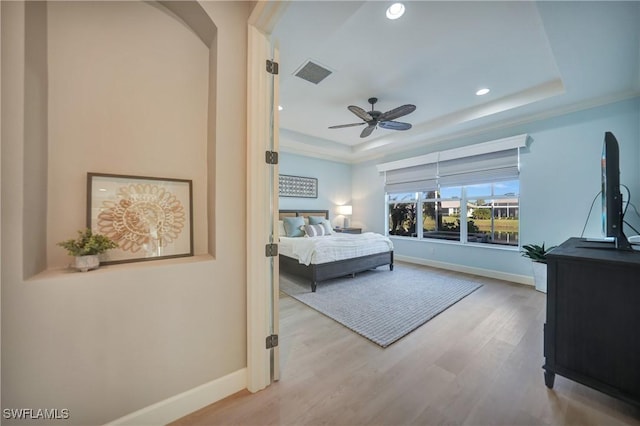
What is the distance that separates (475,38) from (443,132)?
2369mm

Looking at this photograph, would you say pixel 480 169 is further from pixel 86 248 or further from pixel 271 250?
pixel 86 248

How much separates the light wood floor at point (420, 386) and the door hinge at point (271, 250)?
2.92ft

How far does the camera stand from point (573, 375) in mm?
1525

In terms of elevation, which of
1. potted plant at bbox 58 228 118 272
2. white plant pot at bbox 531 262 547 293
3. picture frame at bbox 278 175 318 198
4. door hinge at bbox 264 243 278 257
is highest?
picture frame at bbox 278 175 318 198

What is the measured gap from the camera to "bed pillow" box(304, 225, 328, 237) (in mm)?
4871

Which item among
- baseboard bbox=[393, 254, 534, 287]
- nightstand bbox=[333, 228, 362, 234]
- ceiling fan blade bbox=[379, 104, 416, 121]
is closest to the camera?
ceiling fan blade bbox=[379, 104, 416, 121]

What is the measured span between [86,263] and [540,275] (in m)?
4.88

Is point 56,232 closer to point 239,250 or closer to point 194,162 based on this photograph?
point 194,162

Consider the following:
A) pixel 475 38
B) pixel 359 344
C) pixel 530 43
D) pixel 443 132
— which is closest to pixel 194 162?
pixel 359 344

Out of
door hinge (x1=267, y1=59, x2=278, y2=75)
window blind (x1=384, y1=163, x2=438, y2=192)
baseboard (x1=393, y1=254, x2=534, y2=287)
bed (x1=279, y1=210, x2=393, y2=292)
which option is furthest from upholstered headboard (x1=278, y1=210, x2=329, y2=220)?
door hinge (x1=267, y1=59, x2=278, y2=75)

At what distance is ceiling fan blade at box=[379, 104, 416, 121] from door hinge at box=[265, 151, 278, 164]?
2.13 meters

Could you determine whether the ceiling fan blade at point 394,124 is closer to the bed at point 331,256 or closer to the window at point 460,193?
the window at point 460,193

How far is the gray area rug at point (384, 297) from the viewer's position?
248 cm

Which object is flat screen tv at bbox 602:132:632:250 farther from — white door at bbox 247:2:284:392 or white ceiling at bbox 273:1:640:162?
white door at bbox 247:2:284:392
